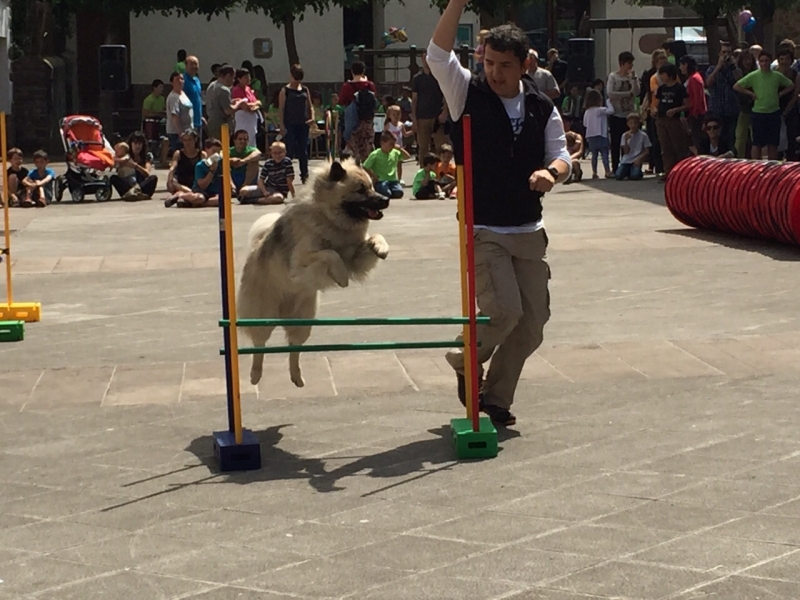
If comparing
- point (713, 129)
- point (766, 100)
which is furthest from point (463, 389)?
point (713, 129)

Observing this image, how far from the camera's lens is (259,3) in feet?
127

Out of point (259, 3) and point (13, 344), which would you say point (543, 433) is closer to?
point (13, 344)

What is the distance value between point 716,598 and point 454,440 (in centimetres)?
232

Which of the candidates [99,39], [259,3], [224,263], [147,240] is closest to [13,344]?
[224,263]

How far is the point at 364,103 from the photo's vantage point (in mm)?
24781

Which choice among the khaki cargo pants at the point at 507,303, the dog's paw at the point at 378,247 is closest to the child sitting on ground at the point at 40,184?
the dog's paw at the point at 378,247

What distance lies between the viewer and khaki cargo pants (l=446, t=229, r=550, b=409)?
7176 mm

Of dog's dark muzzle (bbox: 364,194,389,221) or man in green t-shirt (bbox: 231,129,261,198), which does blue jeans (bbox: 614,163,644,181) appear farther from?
dog's dark muzzle (bbox: 364,194,389,221)

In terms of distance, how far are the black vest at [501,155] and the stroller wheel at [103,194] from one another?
1680 centimetres

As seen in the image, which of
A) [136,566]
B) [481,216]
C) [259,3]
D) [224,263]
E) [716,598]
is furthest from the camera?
[259,3]

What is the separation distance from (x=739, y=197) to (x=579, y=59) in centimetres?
1608

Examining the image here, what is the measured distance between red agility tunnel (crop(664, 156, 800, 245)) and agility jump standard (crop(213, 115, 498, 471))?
7.77m

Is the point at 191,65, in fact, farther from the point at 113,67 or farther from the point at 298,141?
the point at 113,67

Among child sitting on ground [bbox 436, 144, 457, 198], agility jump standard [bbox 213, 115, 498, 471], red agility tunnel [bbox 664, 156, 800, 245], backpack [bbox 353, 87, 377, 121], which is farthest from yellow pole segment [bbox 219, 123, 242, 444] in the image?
backpack [bbox 353, 87, 377, 121]
